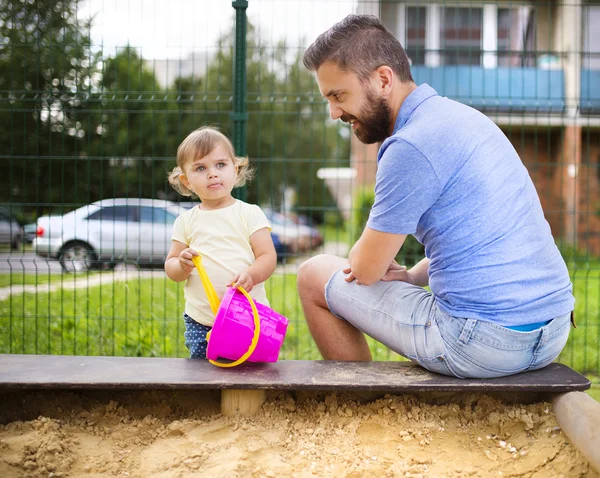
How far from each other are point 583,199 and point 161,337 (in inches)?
476

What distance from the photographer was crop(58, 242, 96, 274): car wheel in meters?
4.28

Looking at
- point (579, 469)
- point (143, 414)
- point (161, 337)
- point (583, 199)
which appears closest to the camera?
point (579, 469)

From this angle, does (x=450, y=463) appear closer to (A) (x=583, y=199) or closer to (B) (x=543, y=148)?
(A) (x=583, y=199)

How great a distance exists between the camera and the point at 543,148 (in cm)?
1573

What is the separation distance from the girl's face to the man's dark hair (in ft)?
2.21

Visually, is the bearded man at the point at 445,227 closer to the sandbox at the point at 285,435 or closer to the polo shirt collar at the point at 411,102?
the polo shirt collar at the point at 411,102

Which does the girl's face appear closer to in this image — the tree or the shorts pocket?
the shorts pocket

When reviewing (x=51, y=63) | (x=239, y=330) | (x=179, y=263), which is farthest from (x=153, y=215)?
(x=239, y=330)

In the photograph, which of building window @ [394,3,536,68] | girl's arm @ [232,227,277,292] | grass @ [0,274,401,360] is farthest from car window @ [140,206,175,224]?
building window @ [394,3,536,68]

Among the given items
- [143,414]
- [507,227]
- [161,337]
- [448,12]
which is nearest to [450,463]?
[507,227]

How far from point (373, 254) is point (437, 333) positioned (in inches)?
15.0

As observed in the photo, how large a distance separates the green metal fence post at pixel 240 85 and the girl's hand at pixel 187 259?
47.6 inches

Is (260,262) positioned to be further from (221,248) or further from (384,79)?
(384,79)

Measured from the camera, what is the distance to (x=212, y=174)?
9.48 feet
